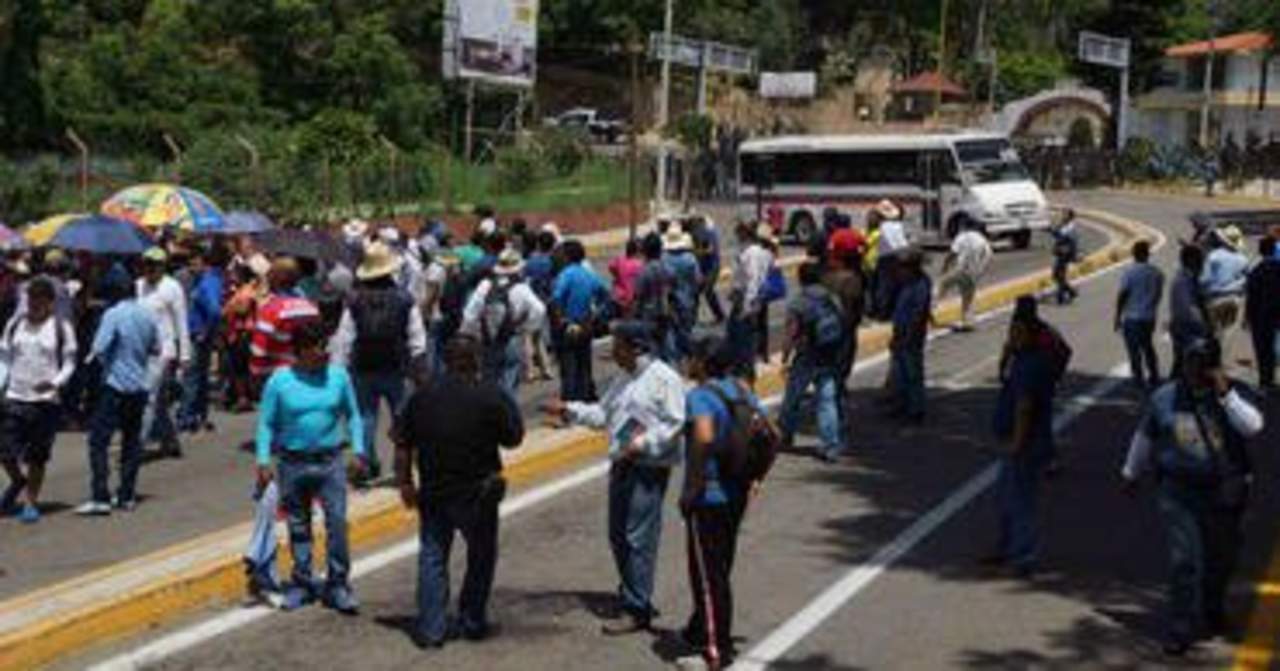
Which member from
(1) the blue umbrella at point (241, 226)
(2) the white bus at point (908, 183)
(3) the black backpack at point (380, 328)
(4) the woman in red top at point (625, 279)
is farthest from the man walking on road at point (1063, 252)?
(3) the black backpack at point (380, 328)

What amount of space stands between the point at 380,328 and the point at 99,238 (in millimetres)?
4646

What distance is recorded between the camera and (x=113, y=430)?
41.4 ft

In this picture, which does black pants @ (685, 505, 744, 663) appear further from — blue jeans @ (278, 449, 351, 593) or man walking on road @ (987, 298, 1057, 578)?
man walking on road @ (987, 298, 1057, 578)

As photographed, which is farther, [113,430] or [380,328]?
[113,430]

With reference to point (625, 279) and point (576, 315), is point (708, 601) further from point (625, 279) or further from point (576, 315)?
point (625, 279)

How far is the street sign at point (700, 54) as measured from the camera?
181ft

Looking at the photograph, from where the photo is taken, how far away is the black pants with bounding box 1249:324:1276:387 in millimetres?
18797

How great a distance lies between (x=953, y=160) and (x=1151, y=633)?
104 feet

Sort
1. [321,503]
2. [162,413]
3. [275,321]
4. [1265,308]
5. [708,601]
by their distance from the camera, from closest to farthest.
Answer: [708,601] < [321,503] < [275,321] < [162,413] < [1265,308]

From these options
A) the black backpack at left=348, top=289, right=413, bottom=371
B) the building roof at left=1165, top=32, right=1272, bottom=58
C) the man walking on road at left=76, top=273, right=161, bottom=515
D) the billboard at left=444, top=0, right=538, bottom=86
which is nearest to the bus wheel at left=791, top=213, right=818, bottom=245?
the billboard at left=444, top=0, right=538, bottom=86

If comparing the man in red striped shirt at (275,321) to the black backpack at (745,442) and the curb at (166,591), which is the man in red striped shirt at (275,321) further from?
the black backpack at (745,442)

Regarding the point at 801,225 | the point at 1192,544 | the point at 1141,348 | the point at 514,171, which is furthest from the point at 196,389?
the point at 514,171

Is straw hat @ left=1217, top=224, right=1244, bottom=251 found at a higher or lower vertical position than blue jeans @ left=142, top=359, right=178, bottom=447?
higher

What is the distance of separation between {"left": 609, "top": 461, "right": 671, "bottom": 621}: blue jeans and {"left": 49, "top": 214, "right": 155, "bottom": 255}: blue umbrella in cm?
737
